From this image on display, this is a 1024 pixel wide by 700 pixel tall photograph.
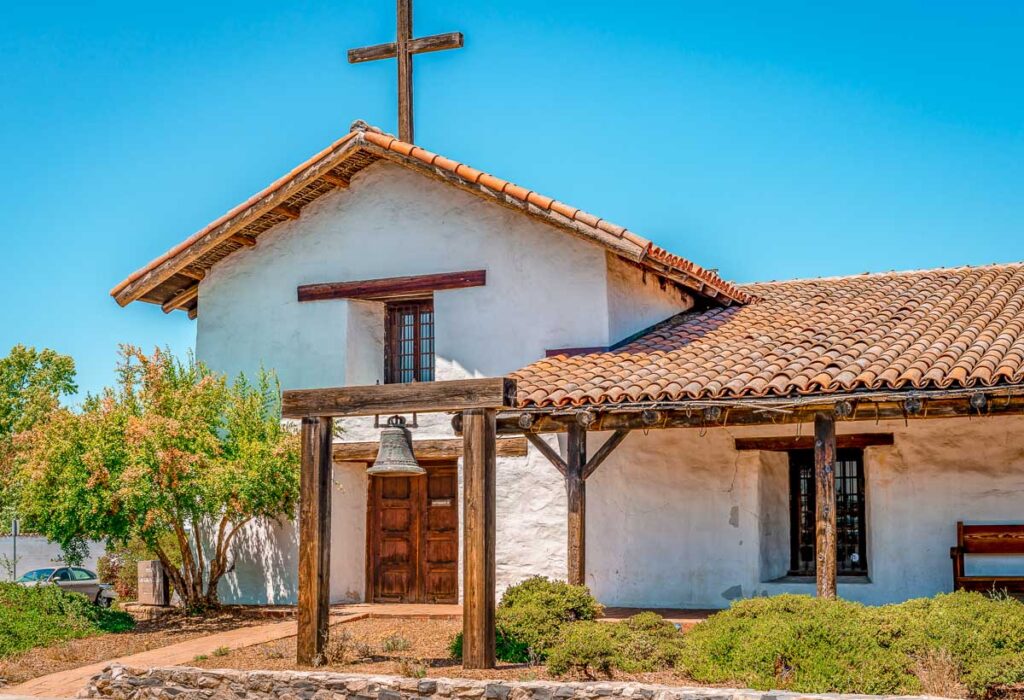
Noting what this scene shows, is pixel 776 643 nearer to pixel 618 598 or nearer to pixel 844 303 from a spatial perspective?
pixel 618 598

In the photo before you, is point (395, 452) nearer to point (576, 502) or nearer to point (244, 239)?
point (576, 502)

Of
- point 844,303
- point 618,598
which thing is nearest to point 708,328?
point 844,303

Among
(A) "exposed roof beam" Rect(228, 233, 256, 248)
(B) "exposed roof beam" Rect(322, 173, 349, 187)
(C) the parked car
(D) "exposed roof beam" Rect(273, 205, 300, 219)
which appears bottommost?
(C) the parked car

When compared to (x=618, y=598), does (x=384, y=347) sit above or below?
above

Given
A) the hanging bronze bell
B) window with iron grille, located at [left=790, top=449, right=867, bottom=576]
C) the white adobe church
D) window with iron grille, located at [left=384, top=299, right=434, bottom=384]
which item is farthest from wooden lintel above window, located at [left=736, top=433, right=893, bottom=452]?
the hanging bronze bell

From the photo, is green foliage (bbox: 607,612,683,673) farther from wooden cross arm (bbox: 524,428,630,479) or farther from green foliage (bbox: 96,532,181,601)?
green foliage (bbox: 96,532,181,601)

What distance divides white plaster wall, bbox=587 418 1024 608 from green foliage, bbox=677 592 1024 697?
392cm

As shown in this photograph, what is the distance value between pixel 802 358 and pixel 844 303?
3.79m

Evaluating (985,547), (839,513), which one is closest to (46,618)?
(839,513)

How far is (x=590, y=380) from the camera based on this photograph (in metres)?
13.4

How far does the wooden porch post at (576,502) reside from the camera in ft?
41.3

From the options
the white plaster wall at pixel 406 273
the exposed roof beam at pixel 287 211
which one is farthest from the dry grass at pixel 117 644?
the exposed roof beam at pixel 287 211

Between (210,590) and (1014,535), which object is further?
(210,590)

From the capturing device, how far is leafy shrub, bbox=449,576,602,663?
10.9m
